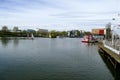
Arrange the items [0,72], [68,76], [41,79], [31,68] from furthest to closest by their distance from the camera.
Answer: [31,68]
[0,72]
[68,76]
[41,79]

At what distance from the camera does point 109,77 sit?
20281 millimetres

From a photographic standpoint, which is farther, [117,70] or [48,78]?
[117,70]

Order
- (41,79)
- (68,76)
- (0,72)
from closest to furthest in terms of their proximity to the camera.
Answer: (41,79), (68,76), (0,72)

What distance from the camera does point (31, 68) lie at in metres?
23.5

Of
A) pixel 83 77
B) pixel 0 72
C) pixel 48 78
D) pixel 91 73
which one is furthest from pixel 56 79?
pixel 0 72

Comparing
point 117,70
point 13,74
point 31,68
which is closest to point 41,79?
point 13,74

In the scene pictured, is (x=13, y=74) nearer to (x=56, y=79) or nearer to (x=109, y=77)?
(x=56, y=79)

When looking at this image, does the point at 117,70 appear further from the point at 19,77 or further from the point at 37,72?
the point at 19,77

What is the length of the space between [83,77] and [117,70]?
471 cm

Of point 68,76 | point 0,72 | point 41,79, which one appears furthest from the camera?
point 0,72

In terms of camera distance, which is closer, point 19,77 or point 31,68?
point 19,77

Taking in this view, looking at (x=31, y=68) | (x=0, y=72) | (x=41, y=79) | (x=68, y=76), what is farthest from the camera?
(x=31, y=68)

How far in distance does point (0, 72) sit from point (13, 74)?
1634mm

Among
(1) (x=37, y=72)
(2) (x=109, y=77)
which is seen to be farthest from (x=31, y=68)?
(2) (x=109, y=77)
